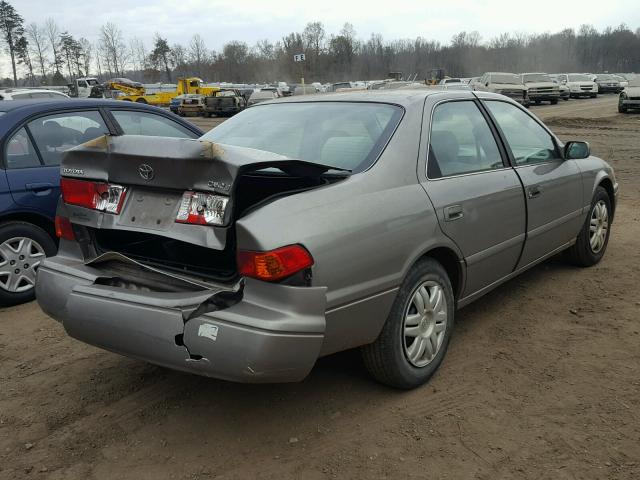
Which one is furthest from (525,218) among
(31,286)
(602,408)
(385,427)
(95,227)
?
(31,286)

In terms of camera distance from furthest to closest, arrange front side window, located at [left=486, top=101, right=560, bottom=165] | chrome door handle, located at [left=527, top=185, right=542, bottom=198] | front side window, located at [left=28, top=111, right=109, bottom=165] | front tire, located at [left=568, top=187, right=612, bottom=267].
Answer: front tire, located at [left=568, top=187, right=612, bottom=267]
front side window, located at [left=28, top=111, right=109, bottom=165]
front side window, located at [left=486, top=101, right=560, bottom=165]
chrome door handle, located at [left=527, top=185, right=542, bottom=198]

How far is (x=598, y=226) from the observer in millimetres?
5121

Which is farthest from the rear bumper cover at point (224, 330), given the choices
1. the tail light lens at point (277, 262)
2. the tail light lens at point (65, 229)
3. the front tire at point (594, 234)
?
the front tire at point (594, 234)

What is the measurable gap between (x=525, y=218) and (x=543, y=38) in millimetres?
135978

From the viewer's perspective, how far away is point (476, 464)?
8.18ft

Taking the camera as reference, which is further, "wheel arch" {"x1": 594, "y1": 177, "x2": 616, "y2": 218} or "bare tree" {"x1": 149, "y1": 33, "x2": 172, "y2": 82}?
"bare tree" {"x1": 149, "y1": 33, "x2": 172, "y2": 82}

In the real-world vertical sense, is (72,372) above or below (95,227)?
below

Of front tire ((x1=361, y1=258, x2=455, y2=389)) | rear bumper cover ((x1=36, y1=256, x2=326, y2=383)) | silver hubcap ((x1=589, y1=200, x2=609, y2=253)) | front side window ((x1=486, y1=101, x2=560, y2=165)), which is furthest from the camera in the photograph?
silver hubcap ((x1=589, y1=200, x2=609, y2=253))

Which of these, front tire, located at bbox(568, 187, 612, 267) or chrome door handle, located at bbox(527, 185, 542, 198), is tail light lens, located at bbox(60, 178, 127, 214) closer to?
chrome door handle, located at bbox(527, 185, 542, 198)

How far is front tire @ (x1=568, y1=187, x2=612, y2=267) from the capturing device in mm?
4938

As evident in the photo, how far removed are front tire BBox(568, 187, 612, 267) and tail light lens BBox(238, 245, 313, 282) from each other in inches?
134

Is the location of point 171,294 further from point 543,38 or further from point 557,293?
point 543,38

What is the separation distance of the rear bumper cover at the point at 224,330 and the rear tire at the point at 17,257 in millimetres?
2353

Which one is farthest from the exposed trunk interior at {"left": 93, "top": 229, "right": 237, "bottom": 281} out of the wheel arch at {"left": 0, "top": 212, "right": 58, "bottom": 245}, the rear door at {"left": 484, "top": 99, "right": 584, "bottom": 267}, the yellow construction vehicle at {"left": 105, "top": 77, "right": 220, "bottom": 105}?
→ the yellow construction vehicle at {"left": 105, "top": 77, "right": 220, "bottom": 105}
